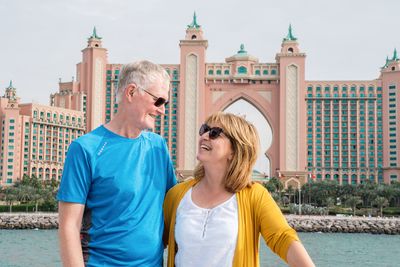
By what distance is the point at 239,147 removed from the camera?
10.3ft

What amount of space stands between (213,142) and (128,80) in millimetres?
604

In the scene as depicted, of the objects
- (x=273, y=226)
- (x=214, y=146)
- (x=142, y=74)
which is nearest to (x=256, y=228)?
(x=273, y=226)

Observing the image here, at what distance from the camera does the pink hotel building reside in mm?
92125

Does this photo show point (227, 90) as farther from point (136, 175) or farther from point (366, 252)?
point (136, 175)

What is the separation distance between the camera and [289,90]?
3671 inches

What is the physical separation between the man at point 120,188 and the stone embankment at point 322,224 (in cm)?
5462

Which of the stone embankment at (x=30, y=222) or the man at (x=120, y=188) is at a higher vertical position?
the man at (x=120, y=188)

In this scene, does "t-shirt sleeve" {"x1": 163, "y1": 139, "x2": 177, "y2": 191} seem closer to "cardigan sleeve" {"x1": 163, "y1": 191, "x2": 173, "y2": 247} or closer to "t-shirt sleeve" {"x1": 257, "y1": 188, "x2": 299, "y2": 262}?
"cardigan sleeve" {"x1": 163, "y1": 191, "x2": 173, "y2": 247}

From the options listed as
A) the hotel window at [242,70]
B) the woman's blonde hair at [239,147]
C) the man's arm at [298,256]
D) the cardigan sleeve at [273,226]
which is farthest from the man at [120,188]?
the hotel window at [242,70]

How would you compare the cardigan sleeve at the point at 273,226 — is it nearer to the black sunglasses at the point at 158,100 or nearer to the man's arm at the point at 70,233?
the black sunglasses at the point at 158,100

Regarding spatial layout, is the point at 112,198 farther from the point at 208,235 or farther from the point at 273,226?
the point at 273,226

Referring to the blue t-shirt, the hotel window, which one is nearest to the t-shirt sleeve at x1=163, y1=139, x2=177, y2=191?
the blue t-shirt

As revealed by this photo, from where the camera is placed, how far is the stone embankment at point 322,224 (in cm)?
5688

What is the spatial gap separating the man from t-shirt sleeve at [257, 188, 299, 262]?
61cm
